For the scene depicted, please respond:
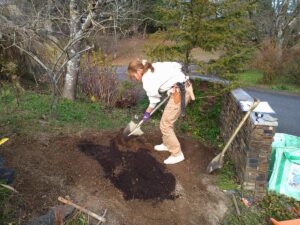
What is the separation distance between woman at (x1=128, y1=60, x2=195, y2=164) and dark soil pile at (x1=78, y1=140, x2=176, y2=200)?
332 mm

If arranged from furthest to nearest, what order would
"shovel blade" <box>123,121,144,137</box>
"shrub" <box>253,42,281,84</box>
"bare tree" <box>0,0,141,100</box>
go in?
"shrub" <box>253,42,281,84</box>
"bare tree" <box>0,0,141,100</box>
"shovel blade" <box>123,121,144,137</box>

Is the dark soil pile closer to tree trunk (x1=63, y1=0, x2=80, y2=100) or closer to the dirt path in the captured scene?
the dirt path

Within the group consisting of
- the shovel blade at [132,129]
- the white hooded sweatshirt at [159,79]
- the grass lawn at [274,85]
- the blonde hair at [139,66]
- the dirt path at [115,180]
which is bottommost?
the grass lawn at [274,85]

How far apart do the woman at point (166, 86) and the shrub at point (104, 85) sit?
3331 millimetres

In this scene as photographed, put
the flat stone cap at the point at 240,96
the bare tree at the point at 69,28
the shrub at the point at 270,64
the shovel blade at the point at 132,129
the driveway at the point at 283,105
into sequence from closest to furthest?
the shovel blade at the point at 132,129 < the flat stone cap at the point at 240,96 < the bare tree at the point at 69,28 < the driveway at the point at 283,105 < the shrub at the point at 270,64

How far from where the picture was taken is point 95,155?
185 inches

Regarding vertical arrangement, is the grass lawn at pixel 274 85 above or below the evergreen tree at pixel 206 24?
below

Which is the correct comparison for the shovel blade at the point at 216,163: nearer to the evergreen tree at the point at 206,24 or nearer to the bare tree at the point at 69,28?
the evergreen tree at the point at 206,24

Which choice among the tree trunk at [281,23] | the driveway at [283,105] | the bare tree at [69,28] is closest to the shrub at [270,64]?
the driveway at [283,105]

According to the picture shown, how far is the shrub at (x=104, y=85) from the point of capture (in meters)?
8.01

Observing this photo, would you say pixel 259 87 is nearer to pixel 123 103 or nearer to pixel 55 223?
pixel 123 103

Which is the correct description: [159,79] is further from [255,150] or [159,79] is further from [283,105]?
[283,105]

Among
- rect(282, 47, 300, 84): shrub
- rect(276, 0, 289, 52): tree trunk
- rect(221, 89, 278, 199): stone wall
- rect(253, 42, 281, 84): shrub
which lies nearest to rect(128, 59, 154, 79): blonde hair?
rect(221, 89, 278, 199): stone wall

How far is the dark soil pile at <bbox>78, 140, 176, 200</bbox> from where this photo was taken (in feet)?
13.3
